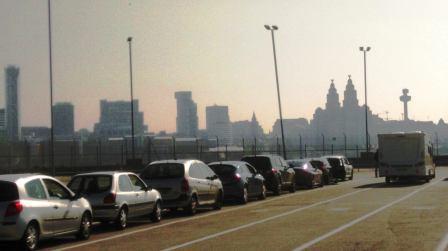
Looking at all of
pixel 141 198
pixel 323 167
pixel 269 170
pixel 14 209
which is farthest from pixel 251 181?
pixel 14 209

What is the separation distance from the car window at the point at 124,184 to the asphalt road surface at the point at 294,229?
97 centimetres

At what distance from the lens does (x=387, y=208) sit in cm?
2281

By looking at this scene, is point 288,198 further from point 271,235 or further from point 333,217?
point 271,235

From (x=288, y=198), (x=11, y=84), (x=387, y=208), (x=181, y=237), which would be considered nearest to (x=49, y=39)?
(x=288, y=198)

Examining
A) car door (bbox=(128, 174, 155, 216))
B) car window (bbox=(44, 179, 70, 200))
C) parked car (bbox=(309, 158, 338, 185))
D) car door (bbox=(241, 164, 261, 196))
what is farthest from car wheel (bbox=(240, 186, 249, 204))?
parked car (bbox=(309, 158, 338, 185))

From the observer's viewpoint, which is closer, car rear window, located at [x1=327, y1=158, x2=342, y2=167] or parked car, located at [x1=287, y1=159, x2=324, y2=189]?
parked car, located at [x1=287, y1=159, x2=324, y2=189]

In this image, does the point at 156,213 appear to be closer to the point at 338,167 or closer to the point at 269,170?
the point at 269,170

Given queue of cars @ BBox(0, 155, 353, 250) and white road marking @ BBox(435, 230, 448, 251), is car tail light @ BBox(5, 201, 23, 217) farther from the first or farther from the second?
white road marking @ BBox(435, 230, 448, 251)

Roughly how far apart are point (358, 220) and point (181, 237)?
530cm

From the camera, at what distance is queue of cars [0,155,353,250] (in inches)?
544

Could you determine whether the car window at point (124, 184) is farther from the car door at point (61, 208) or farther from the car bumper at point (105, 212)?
the car door at point (61, 208)

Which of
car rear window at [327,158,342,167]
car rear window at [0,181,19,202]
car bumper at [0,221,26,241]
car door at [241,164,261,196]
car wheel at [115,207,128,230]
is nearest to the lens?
car bumper at [0,221,26,241]

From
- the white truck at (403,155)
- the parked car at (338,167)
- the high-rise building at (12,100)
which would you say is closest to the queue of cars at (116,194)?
the white truck at (403,155)

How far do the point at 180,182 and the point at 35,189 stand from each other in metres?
7.64
